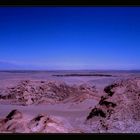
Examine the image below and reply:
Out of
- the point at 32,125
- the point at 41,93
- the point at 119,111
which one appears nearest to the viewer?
the point at 32,125

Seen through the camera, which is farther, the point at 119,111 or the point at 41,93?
the point at 41,93

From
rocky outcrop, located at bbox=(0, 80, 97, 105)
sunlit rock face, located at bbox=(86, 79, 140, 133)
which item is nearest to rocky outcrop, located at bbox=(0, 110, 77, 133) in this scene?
sunlit rock face, located at bbox=(86, 79, 140, 133)

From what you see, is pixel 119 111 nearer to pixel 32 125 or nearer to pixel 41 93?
pixel 32 125

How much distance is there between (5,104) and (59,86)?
1146 millimetres

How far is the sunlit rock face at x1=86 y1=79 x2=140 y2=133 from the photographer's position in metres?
3.77

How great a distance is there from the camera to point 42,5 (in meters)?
3.02

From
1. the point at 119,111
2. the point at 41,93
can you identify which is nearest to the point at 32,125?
the point at 119,111

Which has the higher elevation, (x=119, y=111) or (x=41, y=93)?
(x=41, y=93)

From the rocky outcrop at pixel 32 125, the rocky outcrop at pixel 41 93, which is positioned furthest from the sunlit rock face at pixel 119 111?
the rocky outcrop at pixel 41 93

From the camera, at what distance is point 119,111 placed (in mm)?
4082

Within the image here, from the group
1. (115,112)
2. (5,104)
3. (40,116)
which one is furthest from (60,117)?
(5,104)

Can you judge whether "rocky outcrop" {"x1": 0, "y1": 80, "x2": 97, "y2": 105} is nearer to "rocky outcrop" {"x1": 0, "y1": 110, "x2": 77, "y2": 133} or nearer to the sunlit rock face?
the sunlit rock face

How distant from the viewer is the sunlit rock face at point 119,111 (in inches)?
148

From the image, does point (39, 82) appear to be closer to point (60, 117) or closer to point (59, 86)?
point (59, 86)
